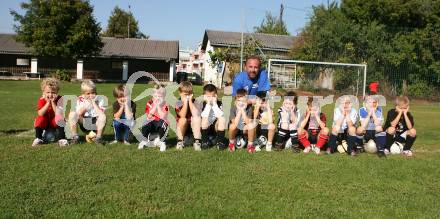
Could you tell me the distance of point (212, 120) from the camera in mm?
7363

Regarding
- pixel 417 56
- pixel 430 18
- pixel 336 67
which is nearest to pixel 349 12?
pixel 430 18

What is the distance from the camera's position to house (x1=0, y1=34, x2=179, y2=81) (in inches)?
1641

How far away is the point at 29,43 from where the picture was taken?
3634 cm

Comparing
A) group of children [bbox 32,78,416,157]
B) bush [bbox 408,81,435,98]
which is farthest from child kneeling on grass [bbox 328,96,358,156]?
bush [bbox 408,81,435,98]

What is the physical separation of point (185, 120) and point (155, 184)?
242 cm

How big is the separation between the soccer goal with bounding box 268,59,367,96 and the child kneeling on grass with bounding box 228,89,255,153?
1388cm

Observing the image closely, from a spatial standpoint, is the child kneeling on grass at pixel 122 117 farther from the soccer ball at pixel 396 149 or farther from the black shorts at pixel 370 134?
the soccer ball at pixel 396 149

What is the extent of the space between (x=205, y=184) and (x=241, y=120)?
8.04ft

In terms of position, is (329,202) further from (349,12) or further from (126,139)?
(349,12)

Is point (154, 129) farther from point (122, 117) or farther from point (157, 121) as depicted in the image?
point (122, 117)

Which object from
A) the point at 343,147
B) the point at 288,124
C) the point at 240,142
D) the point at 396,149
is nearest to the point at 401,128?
the point at 396,149

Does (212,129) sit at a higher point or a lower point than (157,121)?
lower

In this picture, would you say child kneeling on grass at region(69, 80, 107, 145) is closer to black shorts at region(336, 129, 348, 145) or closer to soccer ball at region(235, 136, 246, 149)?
soccer ball at region(235, 136, 246, 149)

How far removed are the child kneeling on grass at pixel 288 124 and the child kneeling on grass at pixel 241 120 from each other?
0.53 meters
